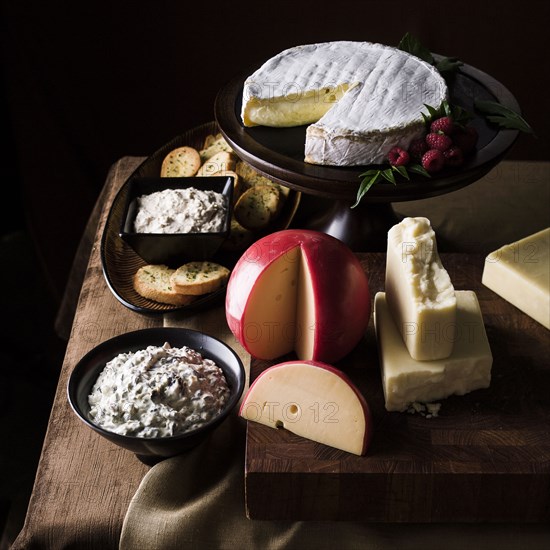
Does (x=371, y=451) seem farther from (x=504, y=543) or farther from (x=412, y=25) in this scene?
(x=412, y=25)

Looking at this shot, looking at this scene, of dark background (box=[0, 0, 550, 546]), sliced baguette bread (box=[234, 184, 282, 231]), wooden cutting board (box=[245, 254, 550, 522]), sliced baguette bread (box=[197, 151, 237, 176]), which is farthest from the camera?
dark background (box=[0, 0, 550, 546])

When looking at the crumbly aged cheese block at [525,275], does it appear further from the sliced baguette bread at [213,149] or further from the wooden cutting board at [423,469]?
the sliced baguette bread at [213,149]

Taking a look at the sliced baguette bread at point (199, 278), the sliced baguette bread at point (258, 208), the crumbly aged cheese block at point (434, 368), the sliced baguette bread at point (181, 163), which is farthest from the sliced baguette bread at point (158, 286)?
the crumbly aged cheese block at point (434, 368)

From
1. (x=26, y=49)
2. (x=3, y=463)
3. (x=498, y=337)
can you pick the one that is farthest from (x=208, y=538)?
(x=26, y=49)

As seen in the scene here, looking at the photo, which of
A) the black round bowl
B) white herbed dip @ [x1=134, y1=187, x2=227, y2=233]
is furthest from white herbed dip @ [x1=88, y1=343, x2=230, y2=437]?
white herbed dip @ [x1=134, y1=187, x2=227, y2=233]

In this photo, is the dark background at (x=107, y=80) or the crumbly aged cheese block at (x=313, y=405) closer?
the crumbly aged cheese block at (x=313, y=405)

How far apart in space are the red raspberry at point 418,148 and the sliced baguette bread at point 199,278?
408 millimetres

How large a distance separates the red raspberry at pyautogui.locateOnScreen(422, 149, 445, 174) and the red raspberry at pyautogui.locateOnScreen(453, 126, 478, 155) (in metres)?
0.05

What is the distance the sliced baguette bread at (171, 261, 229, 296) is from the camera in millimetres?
1453

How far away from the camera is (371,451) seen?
1.11 metres

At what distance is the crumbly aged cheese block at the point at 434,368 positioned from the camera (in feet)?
3.77

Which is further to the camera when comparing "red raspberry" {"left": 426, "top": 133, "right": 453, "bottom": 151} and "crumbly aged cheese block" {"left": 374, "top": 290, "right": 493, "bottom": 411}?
"red raspberry" {"left": 426, "top": 133, "right": 453, "bottom": 151}

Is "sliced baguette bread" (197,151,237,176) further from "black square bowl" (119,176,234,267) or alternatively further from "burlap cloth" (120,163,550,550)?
"burlap cloth" (120,163,550,550)

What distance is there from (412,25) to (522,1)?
0.34m
